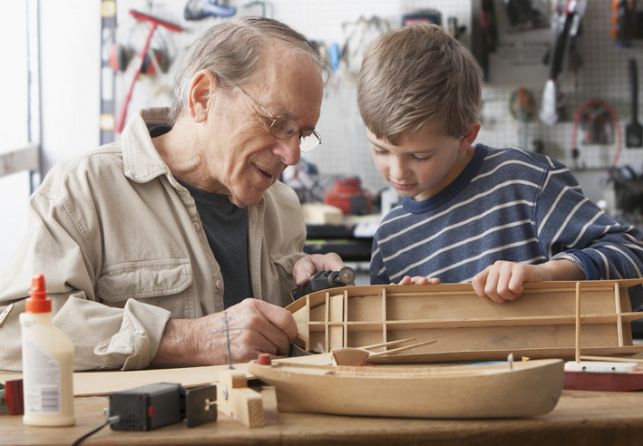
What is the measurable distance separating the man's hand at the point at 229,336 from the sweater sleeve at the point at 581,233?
0.69 m

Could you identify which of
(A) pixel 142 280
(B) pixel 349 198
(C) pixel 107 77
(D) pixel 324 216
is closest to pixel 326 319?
(A) pixel 142 280

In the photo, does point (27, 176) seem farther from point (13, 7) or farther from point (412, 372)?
point (412, 372)

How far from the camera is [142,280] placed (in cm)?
197

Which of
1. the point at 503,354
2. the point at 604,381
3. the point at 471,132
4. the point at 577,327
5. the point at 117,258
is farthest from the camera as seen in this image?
the point at 471,132

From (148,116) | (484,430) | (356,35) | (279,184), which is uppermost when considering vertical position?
(356,35)

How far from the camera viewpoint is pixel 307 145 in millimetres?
2260

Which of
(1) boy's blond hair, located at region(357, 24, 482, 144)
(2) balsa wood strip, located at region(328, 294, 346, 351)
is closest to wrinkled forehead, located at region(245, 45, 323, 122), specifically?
(1) boy's blond hair, located at region(357, 24, 482, 144)

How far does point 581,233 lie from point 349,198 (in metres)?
2.06

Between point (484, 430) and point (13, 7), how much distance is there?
3475 mm

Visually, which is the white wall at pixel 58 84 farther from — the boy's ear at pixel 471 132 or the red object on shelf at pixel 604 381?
the red object on shelf at pixel 604 381

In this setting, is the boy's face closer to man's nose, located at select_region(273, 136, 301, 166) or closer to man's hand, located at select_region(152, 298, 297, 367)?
man's nose, located at select_region(273, 136, 301, 166)

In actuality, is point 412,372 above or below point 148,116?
below

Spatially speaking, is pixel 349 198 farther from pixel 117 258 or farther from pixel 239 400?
pixel 239 400

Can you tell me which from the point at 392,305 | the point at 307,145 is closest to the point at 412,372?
the point at 392,305
